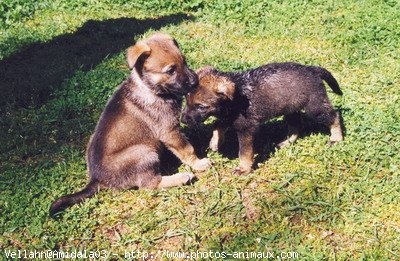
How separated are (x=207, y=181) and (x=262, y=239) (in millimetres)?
1149

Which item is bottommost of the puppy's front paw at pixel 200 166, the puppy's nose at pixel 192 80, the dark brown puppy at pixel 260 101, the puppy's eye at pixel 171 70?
the puppy's front paw at pixel 200 166

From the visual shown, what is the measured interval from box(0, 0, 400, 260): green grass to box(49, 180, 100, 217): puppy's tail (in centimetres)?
11

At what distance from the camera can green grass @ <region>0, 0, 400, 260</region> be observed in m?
4.70

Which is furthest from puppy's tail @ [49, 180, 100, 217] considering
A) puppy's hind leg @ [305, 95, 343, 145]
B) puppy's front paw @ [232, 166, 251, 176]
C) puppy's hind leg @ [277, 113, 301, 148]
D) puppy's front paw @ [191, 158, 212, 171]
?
puppy's hind leg @ [305, 95, 343, 145]

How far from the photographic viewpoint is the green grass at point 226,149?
185 inches

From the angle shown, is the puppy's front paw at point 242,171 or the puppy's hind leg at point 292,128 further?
the puppy's hind leg at point 292,128

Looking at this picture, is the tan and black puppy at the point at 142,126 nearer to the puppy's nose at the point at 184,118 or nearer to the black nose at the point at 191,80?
the black nose at the point at 191,80

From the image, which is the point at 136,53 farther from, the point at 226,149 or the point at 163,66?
the point at 226,149

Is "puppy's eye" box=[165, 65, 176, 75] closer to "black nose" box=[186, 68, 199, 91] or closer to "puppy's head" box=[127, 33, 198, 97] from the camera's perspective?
"puppy's head" box=[127, 33, 198, 97]

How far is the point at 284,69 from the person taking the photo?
5.47 meters

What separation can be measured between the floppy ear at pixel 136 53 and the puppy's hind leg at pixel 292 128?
218 cm

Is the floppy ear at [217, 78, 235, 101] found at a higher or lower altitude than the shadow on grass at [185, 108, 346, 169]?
higher

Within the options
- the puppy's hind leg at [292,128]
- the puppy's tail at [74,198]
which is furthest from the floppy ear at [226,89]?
the puppy's tail at [74,198]

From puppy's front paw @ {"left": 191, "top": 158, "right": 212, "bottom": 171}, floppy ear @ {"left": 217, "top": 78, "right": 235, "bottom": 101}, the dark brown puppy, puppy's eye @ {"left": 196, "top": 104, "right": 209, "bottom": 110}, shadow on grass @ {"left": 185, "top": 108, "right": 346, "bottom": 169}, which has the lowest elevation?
shadow on grass @ {"left": 185, "top": 108, "right": 346, "bottom": 169}
